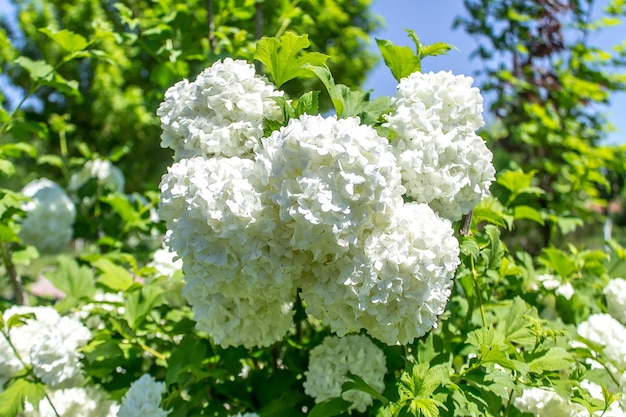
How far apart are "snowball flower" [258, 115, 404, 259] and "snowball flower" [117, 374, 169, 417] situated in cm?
84

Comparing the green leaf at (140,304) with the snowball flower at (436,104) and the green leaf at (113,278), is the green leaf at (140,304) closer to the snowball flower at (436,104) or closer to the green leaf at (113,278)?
the green leaf at (113,278)

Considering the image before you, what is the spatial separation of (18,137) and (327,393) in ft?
5.65

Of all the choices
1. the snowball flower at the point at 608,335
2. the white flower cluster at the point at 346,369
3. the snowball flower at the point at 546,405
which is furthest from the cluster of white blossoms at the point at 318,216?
the snowball flower at the point at 608,335

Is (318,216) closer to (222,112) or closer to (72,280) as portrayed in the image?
(222,112)

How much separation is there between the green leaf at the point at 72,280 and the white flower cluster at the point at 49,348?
0.15m

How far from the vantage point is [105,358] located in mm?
2092

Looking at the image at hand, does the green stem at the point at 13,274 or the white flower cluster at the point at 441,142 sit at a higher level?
the white flower cluster at the point at 441,142

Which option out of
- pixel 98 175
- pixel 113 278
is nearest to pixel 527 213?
pixel 113 278

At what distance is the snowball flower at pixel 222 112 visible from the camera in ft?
4.99

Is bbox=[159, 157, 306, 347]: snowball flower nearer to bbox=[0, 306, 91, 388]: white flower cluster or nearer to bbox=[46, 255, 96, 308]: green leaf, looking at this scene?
bbox=[0, 306, 91, 388]: white flower cluster

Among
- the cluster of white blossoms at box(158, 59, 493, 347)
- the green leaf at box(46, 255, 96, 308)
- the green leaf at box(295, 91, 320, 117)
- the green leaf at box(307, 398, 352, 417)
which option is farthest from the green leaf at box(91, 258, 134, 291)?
the green leaf at box(295, 91, 320, 117)

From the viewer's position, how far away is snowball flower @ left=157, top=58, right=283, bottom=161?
152 centimetres

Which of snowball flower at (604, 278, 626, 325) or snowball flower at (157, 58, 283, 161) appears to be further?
snowball flower at (604, 278, 626, 325)

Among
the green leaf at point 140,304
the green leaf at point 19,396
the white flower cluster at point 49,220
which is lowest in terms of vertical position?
the white flower cluster at point 49,220
